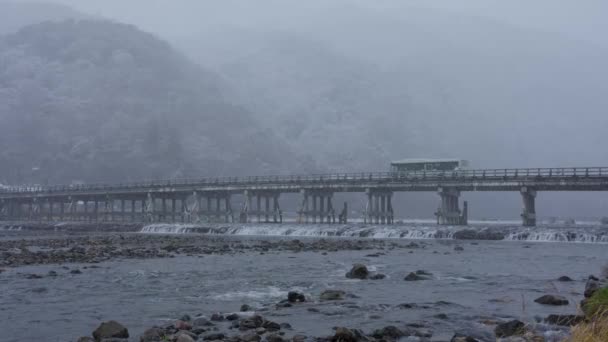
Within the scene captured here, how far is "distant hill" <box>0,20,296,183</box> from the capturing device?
163m

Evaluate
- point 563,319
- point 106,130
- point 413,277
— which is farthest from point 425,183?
point 106,130

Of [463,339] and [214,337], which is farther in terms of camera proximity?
[214,337]

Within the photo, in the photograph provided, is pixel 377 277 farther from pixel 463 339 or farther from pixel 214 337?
pixel 214 337

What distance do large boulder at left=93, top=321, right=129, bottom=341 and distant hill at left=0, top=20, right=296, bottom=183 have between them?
152m

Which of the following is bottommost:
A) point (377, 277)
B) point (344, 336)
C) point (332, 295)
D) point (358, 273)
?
point (377, 277)

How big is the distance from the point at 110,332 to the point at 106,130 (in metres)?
165

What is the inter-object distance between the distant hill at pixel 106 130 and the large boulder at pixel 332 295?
148 meters

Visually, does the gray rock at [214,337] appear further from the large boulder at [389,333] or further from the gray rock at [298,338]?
the large boulder at [389,333]

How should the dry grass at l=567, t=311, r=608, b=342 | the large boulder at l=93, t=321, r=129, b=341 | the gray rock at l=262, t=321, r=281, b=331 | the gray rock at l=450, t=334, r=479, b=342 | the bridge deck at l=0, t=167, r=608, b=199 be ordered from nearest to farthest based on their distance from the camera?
the dry grass at l=567, t=311, r=608, b=342, the gray rock at l=450, t=334, r=479, b=342, the large boulder at l=93, t=321, r=129, b=341, the gray rock at l=262, t=321, r=281, b=331, the bridge deck at l=0, t=167, r=608, b=199

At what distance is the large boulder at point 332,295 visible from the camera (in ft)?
64.0

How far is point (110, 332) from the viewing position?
45.1 feet

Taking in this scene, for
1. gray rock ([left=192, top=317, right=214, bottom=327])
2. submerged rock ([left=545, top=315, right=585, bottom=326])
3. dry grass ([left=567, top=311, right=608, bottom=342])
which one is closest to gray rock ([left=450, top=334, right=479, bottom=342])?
submerged rock ([left=545, top=315, right=585, bottom=326])

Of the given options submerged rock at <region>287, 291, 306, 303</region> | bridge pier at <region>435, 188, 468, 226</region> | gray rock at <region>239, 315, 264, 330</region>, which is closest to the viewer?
gray rock at <region>239, 315, 264, 330</region>

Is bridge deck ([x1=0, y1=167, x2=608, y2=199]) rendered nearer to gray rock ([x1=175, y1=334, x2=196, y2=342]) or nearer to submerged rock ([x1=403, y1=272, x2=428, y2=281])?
submerged rock ([x1=403, y1=272, x2=428, y2=281])
